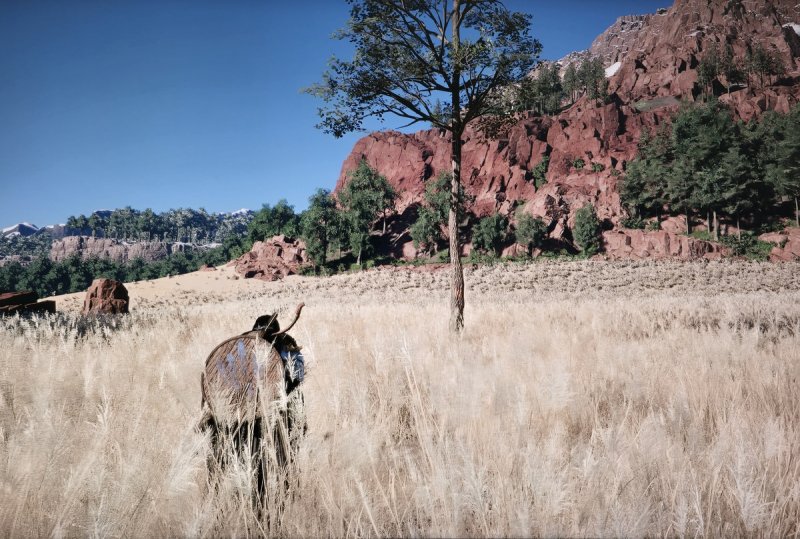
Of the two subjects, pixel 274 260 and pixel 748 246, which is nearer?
pixel 748 246

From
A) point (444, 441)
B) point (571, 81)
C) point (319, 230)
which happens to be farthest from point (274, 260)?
point (571, 81)

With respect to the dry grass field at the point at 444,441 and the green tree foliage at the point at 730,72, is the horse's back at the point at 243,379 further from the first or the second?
the green tree foliage at the point at 730,72

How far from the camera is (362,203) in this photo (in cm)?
6103

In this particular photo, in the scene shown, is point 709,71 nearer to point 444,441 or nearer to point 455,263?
point 455,263

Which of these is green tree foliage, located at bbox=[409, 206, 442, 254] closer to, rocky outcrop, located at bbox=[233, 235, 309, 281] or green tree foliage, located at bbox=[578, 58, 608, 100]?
rocky outcrop, located at bbox=[233, 235, 309, 281]

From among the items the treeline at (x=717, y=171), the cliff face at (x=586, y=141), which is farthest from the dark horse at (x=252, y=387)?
the treeline at (x=717, y=171)

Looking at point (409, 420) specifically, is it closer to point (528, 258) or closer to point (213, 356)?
point (213, 356)

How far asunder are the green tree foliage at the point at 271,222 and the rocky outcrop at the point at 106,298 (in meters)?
53.9

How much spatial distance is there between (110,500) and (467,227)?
208 ft

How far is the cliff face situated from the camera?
60.1 m

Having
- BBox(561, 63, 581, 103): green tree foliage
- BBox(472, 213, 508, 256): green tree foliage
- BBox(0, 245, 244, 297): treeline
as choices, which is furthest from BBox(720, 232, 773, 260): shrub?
BBox(0, 245, 244, 297): treeline

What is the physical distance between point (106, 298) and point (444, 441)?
18.9 m

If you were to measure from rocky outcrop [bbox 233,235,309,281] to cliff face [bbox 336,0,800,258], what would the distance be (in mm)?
25605

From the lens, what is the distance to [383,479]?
6.27 ft
